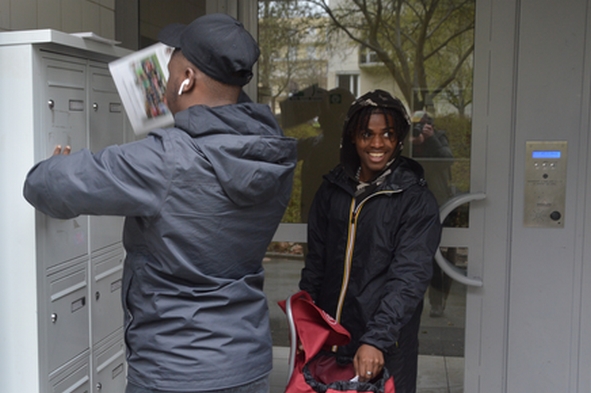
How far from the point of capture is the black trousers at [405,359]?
8.72 feet

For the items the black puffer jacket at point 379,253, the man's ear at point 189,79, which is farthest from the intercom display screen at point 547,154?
the man's ear at point 189,79

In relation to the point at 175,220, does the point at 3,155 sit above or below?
above

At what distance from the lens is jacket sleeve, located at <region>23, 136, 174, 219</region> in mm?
1741

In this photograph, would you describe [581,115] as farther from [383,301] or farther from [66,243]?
[66,243]

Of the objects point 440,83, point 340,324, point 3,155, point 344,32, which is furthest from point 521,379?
point 3,155

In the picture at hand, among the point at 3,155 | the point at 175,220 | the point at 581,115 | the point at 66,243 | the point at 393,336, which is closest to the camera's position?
the point at 175,220

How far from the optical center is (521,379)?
3.45 metres

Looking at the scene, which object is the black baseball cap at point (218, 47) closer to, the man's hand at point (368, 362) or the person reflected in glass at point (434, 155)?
the man's hand at point (368, 362)

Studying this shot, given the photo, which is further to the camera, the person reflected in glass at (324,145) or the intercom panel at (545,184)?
the person reflected in glass at (324,145)

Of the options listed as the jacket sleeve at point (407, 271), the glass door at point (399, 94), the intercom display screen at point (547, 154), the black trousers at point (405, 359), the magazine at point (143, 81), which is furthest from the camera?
the glass door at point (399, 94)

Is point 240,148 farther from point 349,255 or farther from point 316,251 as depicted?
point 316,251

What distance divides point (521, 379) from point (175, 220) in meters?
2.34

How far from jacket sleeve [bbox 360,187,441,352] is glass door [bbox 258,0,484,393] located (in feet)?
2.50

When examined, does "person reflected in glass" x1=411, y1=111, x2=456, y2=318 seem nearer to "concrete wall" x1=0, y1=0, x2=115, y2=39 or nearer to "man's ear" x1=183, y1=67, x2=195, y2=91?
"concrete wall" x1=0, y1=0, x2=115, y2=39
